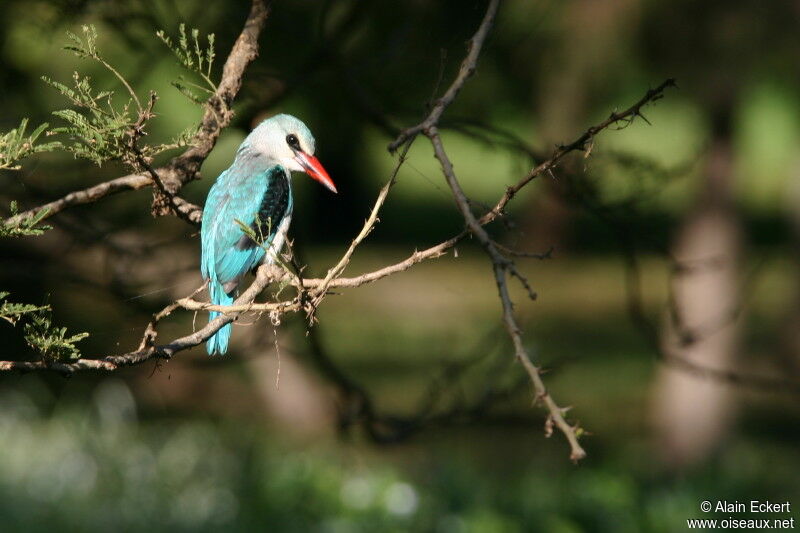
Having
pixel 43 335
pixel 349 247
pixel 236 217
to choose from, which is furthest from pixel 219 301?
pixel 43 335

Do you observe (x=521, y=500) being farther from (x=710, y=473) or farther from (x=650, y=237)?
(x=650, y=237)

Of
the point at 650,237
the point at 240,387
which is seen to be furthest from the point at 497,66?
the point at 240,387

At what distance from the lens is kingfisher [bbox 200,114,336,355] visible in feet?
8.77

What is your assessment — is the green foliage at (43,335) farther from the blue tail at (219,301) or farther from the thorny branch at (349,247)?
the blue tail at (219,301)

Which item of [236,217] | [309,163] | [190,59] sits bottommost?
[190,59]

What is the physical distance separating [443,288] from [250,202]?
3601 mm

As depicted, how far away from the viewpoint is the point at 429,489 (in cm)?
514

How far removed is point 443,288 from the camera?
6328mm

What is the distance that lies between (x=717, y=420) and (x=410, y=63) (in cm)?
423

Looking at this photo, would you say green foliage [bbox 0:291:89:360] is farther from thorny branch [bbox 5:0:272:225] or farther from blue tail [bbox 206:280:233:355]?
blue tail [bbox 206:280:233:355]

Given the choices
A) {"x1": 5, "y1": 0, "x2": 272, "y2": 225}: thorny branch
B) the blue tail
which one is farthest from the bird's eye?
{"x1": 5, "y1": 0, "x2": 272, "y2": 225}: thorny branch

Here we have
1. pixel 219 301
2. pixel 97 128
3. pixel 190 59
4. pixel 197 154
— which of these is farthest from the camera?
pixel 219 301

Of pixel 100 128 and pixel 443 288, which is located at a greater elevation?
pixel 443 288

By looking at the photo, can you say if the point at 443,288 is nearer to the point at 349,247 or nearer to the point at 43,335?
the point at 349,247
